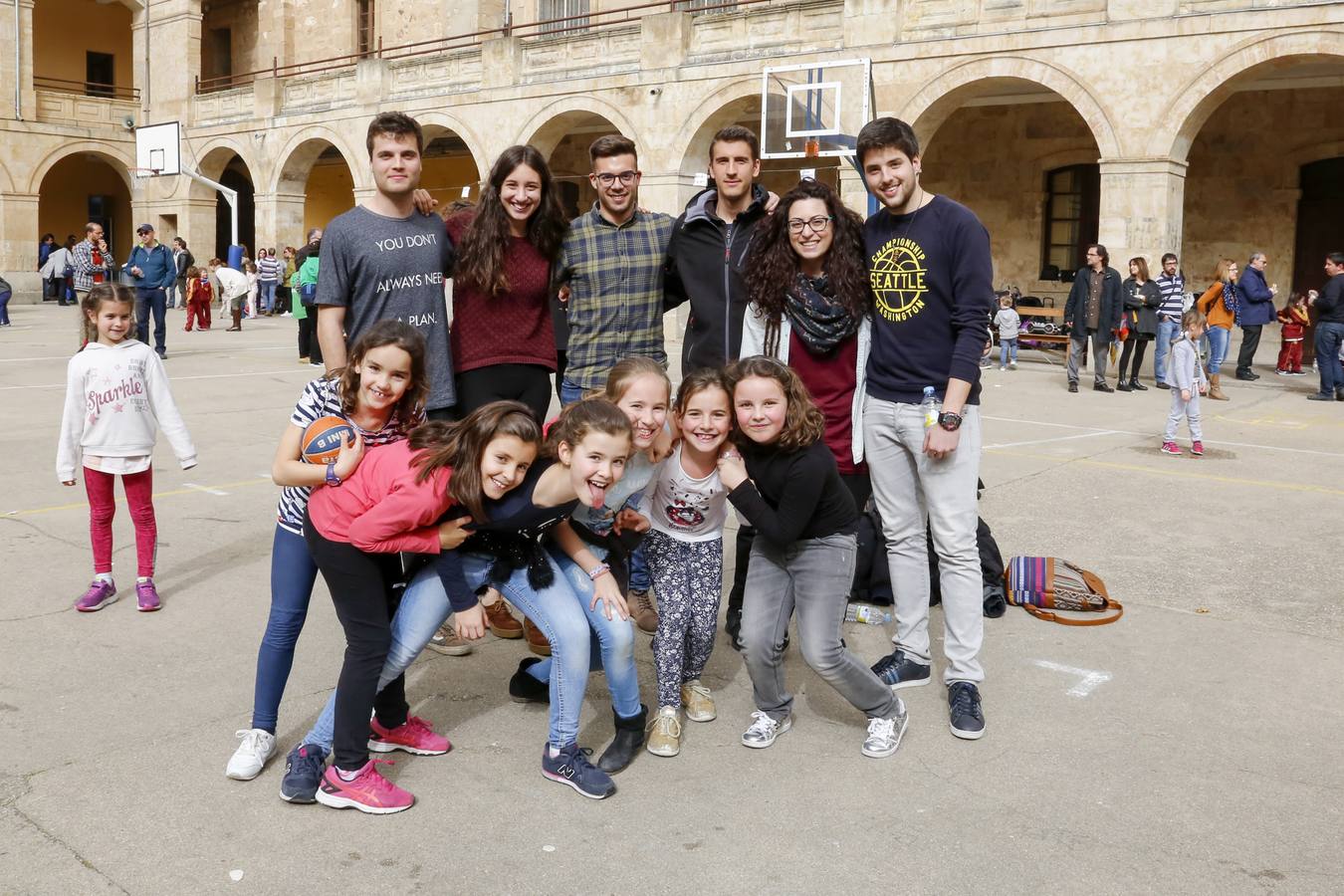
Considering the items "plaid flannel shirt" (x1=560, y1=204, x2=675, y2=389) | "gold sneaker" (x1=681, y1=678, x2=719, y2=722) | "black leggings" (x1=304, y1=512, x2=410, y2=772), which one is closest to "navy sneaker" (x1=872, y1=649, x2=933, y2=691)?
"gold sneaker" (x1=681, y1=678, x2=719, y2=722)

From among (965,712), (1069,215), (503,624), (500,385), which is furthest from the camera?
(1069,215)

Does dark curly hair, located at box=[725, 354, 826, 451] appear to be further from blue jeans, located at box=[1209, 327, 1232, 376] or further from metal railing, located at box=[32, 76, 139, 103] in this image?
metal railing, located at box=[32, 76, 139, 103]

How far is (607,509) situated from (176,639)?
2.12 meters

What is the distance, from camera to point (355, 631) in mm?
3314

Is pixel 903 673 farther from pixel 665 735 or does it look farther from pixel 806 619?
pixel 665 735

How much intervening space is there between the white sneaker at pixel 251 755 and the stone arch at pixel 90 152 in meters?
33.3

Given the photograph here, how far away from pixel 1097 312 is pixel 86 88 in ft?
106

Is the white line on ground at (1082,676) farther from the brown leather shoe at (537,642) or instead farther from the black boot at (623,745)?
the brown leather shoe at (537,642)

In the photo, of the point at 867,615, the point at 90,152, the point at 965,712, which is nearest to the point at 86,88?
the point at 90,152

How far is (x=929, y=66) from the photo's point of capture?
18562mm

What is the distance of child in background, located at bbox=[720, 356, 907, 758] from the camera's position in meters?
3.66

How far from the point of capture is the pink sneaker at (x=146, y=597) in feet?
16.6

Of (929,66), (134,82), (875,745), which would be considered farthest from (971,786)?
(134,82)

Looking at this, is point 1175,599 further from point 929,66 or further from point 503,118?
point 503,118
